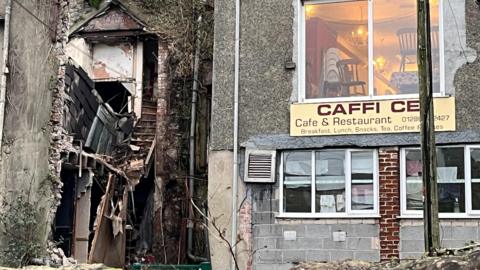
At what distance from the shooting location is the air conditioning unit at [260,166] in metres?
12.3

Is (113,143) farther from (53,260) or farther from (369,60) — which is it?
(369,60)

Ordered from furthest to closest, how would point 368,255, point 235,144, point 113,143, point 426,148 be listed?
point 113,143 → point 235,144 → point 368,255 → point 426,148

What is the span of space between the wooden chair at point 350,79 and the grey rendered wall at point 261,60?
849 mm

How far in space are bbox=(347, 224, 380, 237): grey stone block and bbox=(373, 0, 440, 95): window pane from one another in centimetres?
235

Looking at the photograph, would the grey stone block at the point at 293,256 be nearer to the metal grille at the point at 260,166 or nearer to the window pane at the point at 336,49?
the metal grille at the point at 260,166

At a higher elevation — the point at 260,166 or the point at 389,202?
the point at 260,166

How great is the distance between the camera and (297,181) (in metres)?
12.4

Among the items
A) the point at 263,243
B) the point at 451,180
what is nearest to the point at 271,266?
the point at 263,243

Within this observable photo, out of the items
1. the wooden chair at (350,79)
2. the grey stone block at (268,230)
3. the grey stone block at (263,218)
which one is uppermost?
the wooden chair at (350,79)

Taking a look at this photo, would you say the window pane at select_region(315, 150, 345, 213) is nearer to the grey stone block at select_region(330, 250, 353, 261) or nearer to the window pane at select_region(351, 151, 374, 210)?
the window pane at select_region(351, 151, 374, 210)

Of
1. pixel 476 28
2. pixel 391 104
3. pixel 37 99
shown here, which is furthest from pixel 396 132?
pixel 37 99

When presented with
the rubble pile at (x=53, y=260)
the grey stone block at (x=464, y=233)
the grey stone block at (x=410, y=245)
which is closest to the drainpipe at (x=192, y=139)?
the rubble pile at (x=53, y=260)

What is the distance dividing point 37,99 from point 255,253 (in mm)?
4784

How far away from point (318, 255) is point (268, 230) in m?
0.98
